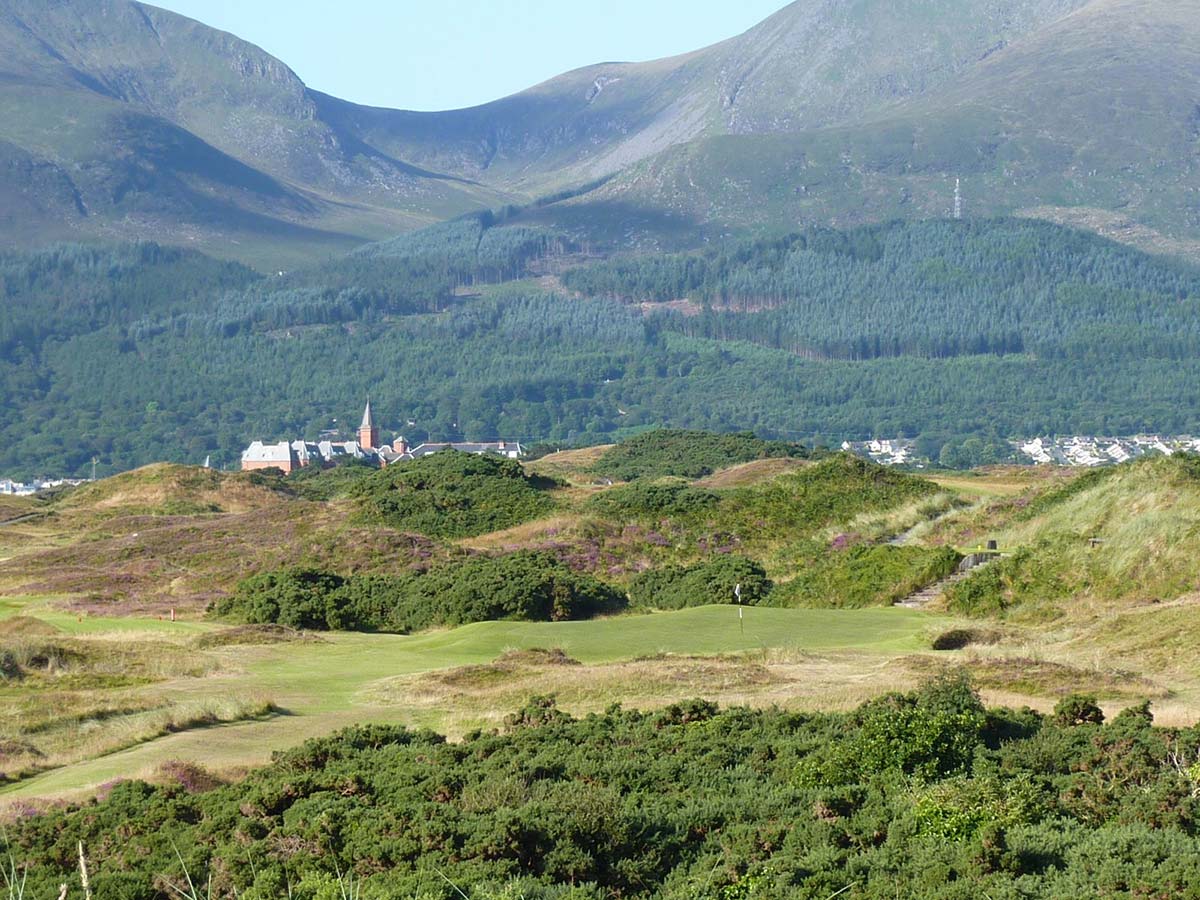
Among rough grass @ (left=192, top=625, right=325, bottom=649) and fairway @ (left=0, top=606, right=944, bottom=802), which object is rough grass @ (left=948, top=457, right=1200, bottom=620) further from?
rough grass @ (left=192, top=625, right=325, bottom=649)

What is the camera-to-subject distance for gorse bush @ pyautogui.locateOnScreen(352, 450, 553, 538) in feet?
176

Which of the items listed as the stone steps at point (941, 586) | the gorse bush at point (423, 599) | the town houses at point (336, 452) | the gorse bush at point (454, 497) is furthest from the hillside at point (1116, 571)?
the town houses at point (336, 452)

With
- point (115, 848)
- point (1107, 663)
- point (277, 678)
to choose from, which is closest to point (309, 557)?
point (277, 678)

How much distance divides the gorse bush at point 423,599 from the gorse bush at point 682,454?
3754cm

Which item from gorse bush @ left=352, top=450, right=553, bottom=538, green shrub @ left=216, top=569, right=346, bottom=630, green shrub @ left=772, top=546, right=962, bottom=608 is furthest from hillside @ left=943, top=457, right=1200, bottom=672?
gorse bush @ left=352, top=450, right=553, bottom=538

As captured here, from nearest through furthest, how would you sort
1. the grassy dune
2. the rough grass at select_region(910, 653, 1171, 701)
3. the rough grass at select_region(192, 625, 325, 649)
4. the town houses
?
the rough grass at select_region(910, 653, 1171, 701), the grassy dune, the rough grass at select_region(192, 625, 325, 649), the town houses

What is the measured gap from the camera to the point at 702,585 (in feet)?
132

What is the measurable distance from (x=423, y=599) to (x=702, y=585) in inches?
248

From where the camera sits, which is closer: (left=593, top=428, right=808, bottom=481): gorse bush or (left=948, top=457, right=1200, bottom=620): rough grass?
(left=948, top=457, right=1200, bottom=620): rough grass

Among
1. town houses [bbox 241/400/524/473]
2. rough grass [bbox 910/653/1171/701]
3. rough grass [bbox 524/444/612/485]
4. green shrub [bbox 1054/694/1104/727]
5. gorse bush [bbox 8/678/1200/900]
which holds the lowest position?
town houses [bbox 241/400/524/473]

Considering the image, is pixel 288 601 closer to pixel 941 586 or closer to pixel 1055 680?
pixel 941 586

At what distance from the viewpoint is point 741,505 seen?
165ft

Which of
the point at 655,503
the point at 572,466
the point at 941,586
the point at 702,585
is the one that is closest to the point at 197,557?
the point at 655,503

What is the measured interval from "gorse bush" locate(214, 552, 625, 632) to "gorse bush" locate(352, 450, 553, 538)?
42.5 feet
